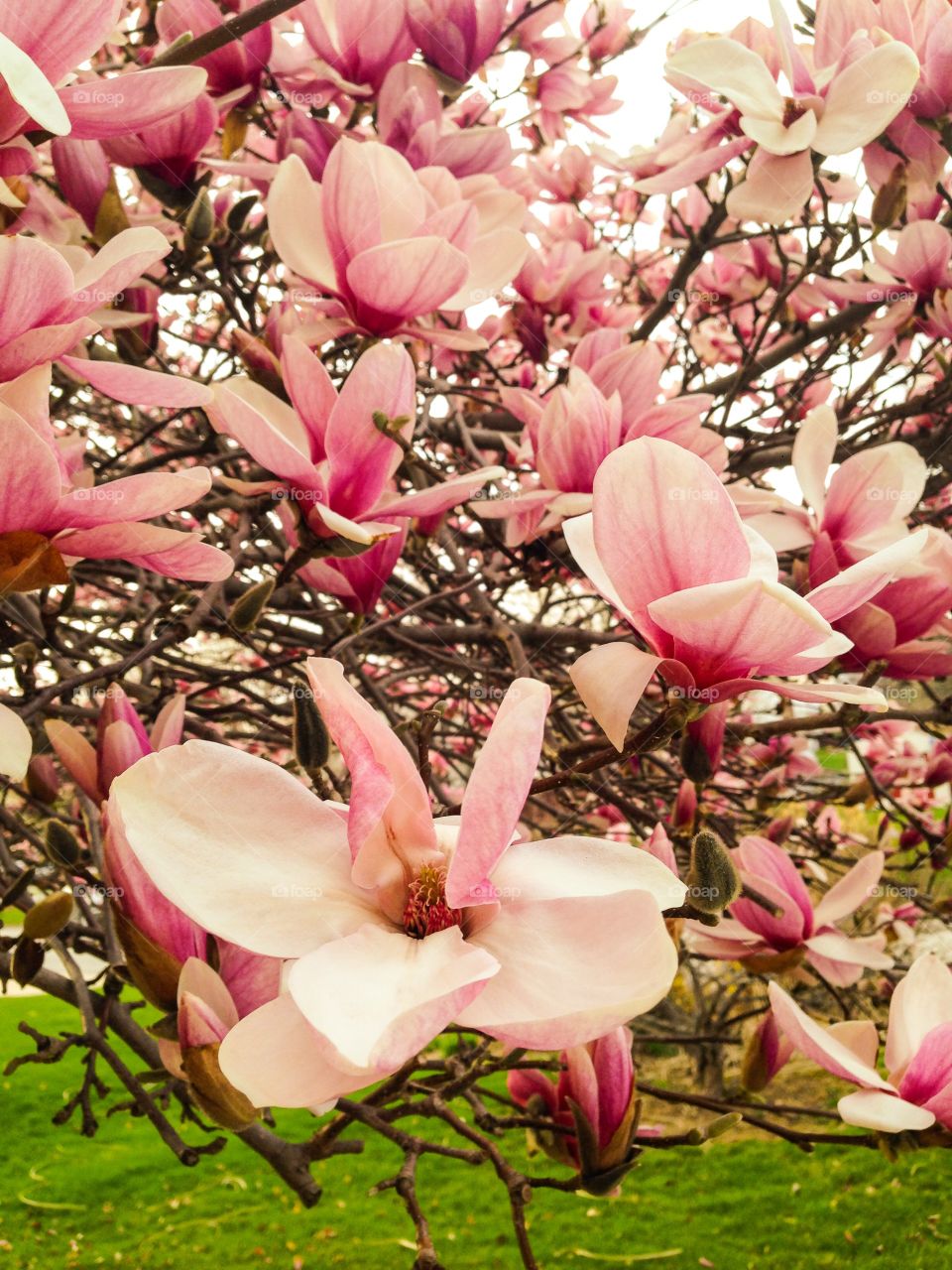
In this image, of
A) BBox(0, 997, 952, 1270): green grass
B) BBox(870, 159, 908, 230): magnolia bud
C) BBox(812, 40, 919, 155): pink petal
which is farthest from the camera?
BBox(0, 997, 952, 1270): green grass

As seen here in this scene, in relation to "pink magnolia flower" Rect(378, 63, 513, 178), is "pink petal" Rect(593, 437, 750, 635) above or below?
below

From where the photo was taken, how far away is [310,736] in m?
0.67

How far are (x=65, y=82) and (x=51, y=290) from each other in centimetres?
15

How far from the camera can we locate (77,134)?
0.63m

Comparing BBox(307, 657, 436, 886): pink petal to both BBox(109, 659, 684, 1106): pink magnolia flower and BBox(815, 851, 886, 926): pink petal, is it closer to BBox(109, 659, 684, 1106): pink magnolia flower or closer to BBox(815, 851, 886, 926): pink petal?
BBox(109, 659, 684, 1106): pink magnolia flower

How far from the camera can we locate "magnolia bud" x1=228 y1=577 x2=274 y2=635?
0.73m

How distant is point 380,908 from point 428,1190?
321cm

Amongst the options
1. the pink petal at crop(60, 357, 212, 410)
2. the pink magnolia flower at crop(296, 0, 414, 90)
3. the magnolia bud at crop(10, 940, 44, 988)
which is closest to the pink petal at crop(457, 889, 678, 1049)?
the pink petal at crop(60, 357, 212, 410)

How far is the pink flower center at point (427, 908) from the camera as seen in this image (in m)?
0.44

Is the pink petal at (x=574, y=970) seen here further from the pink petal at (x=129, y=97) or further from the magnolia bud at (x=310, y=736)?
the pink petal at (x=129, y=97)

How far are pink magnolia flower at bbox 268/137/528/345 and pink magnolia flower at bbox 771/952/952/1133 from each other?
21.1 inches

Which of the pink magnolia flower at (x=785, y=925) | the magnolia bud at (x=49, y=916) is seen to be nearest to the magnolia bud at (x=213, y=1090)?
the magnolia bud at (x=49, y=916)

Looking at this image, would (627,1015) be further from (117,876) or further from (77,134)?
(77,134)

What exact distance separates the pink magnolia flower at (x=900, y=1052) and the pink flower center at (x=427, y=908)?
0.91ft
